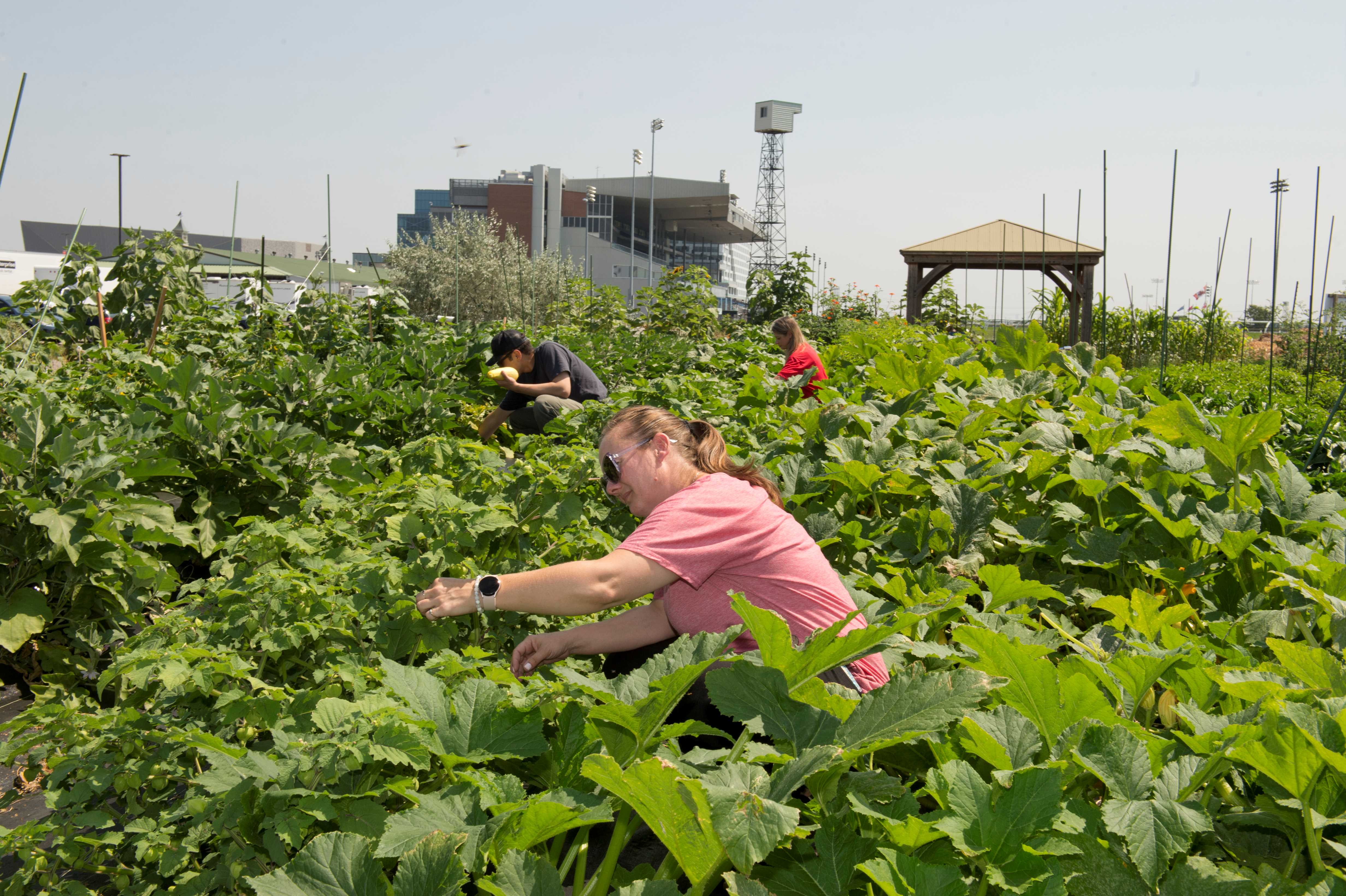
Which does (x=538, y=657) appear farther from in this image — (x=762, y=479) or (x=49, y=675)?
(x=49, y=675)

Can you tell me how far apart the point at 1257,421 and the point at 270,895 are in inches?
122

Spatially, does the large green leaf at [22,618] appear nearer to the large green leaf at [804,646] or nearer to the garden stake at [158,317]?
the large green leaf at [804,646]

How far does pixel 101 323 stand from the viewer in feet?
23.1

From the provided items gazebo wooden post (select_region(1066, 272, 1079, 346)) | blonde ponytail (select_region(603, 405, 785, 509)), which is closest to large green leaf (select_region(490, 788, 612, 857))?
blonde ponytail (select_region(603, 405, 785, 509))

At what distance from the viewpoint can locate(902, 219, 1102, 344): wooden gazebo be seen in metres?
16.7

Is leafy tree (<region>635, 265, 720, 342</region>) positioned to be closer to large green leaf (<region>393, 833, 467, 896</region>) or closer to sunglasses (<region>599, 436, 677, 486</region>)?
sunglasses (<region>599, 436, 677, 486</region>)

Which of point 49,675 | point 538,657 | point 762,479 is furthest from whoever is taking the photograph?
point 49,675

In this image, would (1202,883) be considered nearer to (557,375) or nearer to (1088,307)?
(557,375)

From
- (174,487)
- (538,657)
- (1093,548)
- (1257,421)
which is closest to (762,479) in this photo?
(538,657)

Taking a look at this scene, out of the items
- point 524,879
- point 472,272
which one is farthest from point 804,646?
point 472,272

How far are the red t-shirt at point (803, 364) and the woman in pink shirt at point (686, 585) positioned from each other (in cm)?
469

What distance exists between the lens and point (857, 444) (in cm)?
362

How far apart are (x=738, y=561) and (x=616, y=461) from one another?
487mm

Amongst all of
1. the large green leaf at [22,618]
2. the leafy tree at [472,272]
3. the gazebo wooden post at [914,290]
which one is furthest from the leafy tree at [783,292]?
the large green leaf at [22,618]
